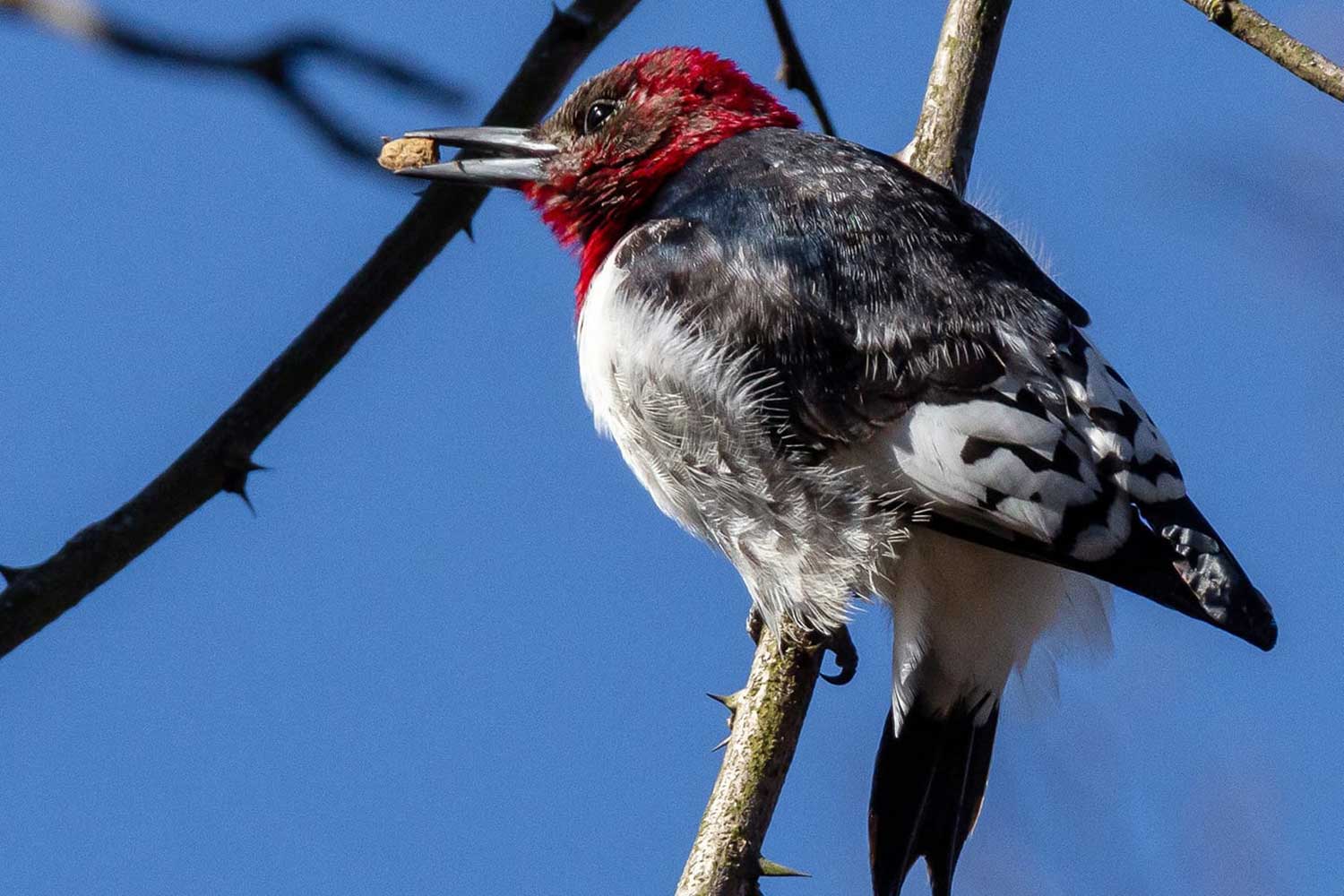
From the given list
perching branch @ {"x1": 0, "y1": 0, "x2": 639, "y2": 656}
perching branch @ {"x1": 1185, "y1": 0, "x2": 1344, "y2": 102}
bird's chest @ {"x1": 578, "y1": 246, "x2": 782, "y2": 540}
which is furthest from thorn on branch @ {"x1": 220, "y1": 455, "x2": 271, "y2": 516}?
perching branch @ {"x1": 1185, "y1": 0, "x2": 1344, "y2": 102}

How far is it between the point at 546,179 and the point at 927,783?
172cm

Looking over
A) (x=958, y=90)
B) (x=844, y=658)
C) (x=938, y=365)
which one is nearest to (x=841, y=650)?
(x=844, y=658)

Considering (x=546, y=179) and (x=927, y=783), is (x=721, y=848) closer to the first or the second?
(x=927, y=783)

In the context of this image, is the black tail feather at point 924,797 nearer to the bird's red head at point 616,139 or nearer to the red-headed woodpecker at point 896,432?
the red-headed woodpecker at point 896,432

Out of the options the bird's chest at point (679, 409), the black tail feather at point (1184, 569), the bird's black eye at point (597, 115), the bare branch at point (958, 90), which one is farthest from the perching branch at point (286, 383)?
the black tail feather at point (1184, 569)

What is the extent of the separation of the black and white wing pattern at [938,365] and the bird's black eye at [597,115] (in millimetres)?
572

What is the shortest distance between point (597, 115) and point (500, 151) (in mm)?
302

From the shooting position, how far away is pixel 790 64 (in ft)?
13.1

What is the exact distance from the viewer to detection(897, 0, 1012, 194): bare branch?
3.85m

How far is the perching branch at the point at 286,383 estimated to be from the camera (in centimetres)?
271

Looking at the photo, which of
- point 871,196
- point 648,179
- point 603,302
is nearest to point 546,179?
point 648,179

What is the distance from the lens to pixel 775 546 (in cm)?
348

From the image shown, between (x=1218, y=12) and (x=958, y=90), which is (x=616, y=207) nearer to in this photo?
(x=958, y=90)

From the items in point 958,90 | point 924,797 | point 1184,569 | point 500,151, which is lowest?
point 924,797
